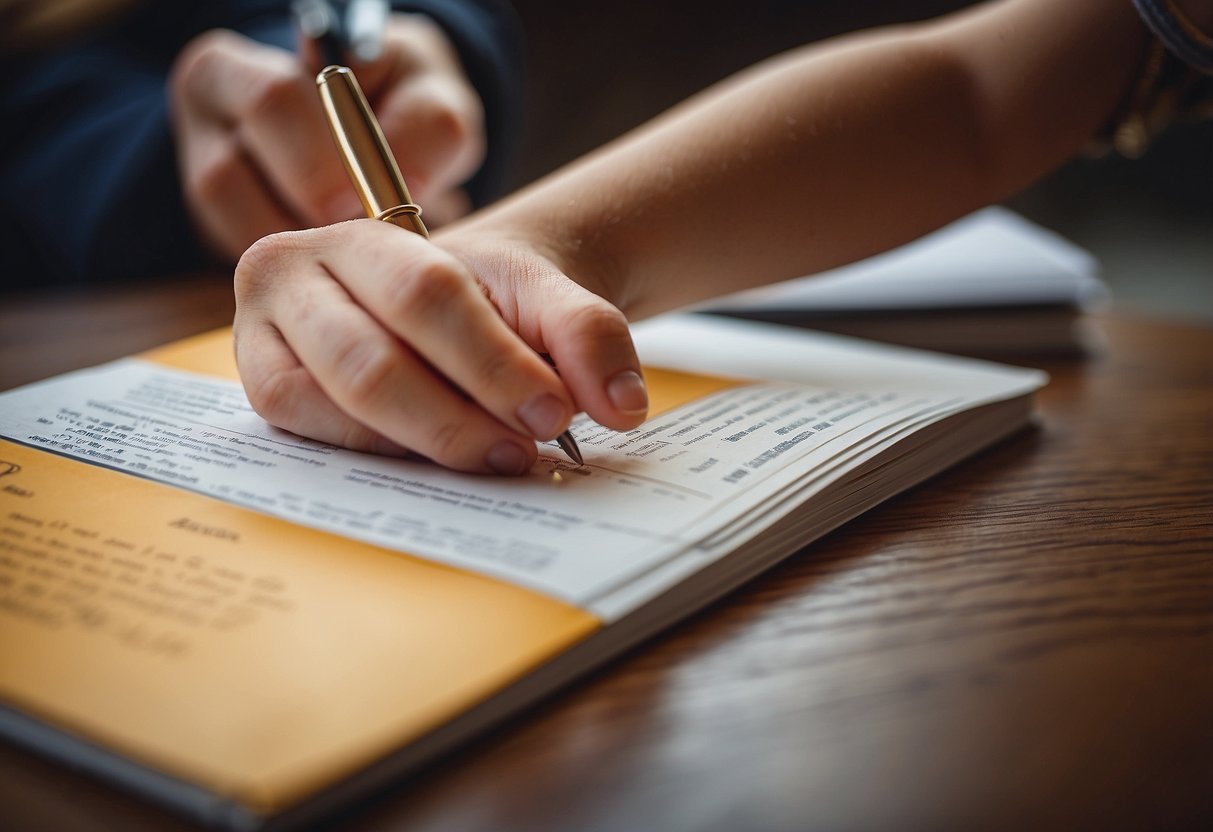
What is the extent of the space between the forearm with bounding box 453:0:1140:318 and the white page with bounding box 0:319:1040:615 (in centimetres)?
7

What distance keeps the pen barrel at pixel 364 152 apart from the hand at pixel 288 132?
0.83 ft

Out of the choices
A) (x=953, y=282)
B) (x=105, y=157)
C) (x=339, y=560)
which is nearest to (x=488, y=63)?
(x=105, y=157)

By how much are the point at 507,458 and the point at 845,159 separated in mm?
259

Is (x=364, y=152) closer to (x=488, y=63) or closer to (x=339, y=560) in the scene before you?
(x=339, y=560)

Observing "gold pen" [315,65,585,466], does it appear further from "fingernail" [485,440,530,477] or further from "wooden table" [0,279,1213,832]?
"wooden table" [0,279,1213,832]

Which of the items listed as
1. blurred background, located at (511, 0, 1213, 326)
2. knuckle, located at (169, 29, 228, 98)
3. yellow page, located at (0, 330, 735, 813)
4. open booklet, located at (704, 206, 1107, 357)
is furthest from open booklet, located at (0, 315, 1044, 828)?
blurred background, located at (511, 0, 1213, 326)

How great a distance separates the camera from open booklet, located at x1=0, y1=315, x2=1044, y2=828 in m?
0.22

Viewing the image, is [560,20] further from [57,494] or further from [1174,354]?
[57,494]

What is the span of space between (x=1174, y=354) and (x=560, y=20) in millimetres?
1016

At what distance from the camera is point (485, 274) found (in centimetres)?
40

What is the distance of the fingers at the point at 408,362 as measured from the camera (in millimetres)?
329

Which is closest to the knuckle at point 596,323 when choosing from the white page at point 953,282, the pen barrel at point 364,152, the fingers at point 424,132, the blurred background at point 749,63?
the pen barrel at point 364,152

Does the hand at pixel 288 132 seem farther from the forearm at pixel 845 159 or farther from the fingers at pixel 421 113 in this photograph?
the forearm at pixel 845 159

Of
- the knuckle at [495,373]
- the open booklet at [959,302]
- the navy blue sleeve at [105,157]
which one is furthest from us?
the navy blue sleeve at [105,157]
